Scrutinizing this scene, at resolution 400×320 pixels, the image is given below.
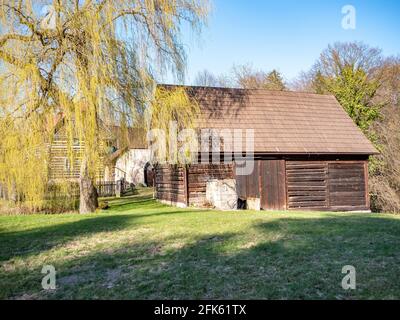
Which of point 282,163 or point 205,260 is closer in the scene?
point 205,260

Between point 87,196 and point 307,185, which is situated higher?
point 307,185

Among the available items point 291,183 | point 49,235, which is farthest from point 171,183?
point 49,235

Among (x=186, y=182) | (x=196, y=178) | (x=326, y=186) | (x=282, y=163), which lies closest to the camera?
(x=186, y=182)

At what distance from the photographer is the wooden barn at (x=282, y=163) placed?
14453 mm

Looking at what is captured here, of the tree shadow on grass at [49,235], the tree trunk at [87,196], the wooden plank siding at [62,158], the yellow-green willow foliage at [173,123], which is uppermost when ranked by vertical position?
the yellow-green willow foliage at [173,123]

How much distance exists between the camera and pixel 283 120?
53.1ft

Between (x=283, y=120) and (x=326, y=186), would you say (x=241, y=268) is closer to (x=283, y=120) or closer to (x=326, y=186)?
(x=326, y=186)

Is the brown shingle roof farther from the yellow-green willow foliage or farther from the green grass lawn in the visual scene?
the green grass lawn

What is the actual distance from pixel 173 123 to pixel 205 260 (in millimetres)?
8065

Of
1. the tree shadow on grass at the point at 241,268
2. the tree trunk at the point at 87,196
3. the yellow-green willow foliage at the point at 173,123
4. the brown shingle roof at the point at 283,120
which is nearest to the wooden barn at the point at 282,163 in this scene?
the brown shingle roof at the point at 283,120

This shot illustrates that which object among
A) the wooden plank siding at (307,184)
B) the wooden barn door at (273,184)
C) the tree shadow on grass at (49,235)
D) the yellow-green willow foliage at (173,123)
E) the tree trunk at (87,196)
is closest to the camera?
the tree shadow on grass at (49,235)

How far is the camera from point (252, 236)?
6.57 meters

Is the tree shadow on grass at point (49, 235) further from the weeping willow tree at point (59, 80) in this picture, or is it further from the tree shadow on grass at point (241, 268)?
the weeping willow tree at point (59, 80)
